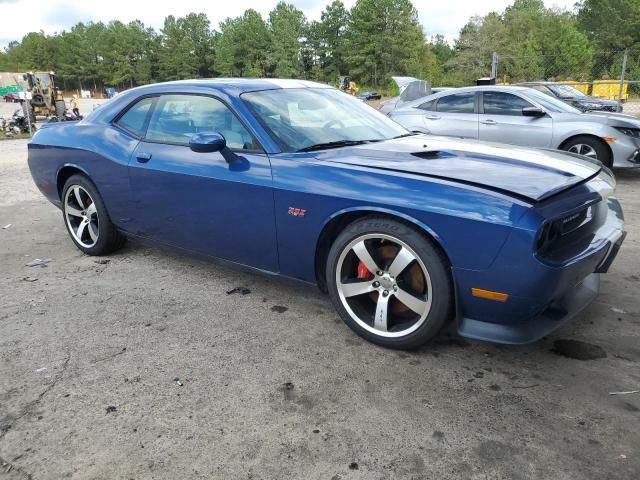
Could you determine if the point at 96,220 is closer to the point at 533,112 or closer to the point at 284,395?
the point at 284,395

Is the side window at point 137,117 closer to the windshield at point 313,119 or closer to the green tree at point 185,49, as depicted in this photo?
the windshield at point 313,119

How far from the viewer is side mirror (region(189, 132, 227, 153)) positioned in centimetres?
316

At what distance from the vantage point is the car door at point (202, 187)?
3246mm

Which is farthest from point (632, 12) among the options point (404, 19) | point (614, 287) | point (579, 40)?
point (614, 287)

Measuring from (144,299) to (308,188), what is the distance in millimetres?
1579

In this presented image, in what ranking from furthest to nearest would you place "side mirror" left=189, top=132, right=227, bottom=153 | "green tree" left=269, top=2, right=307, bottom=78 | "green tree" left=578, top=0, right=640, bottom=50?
"green tree" left=269, top=2, right=307, bottom=78
"green tree" left=578, top=0, right=640, bottom=50
"side mirror" left=189, top=132, right=227, bottom=153

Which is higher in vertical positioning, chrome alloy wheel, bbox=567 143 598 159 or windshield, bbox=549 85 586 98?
windshield, bbox=549 85 586 98

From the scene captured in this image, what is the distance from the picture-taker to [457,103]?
819 centimetres

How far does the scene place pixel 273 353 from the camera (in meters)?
2.95

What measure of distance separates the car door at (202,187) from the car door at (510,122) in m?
5.16

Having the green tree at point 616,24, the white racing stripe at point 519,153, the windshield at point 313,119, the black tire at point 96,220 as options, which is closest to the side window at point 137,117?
the black tire at point 96,220

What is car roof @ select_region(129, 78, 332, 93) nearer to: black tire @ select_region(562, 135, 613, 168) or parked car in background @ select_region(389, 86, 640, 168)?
parked car in background @ select_region(389, 86, 640, 168)

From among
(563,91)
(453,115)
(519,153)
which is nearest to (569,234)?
(519,153)

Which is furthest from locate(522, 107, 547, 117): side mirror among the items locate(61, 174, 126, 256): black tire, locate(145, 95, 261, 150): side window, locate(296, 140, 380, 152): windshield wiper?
locate(61, 174, 126, 256): black tire
